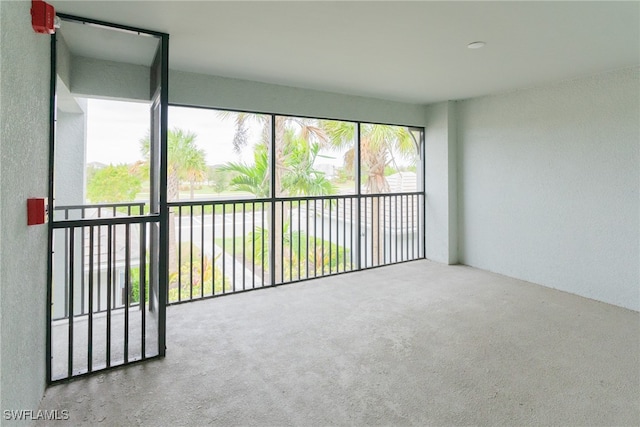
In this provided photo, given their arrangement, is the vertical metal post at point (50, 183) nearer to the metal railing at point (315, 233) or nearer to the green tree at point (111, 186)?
the green tree at point (111, 186)

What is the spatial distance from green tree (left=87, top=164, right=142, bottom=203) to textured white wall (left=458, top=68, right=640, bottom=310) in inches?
153

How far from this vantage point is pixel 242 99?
3562 millimetres

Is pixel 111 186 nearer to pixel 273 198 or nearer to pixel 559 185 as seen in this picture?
pixel 273 198

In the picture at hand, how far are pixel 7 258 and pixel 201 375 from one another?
3.86 ft

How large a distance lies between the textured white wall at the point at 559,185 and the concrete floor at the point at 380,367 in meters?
0.41

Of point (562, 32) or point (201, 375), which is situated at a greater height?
point (562, 32)

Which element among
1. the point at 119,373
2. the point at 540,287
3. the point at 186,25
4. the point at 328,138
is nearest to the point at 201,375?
the point at 119,373

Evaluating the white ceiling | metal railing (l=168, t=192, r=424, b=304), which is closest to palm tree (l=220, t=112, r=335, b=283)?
metal railing (l=168, t=192, r=424, b=304)

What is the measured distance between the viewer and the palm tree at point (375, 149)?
16.8 feet

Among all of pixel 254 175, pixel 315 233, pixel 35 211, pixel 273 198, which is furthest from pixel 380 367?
pixel 254 175

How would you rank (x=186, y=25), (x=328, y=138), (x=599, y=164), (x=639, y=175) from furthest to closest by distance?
(x=328, y=138) → (x=599, y=164) → (x=639, y=175) → (x=186, y=25)

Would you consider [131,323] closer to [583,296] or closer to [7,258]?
[7,258]

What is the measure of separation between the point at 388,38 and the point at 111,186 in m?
2.80

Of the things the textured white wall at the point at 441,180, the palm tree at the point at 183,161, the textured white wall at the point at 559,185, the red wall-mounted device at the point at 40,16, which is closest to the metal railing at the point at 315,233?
the textured white wall at the point at 441,180
